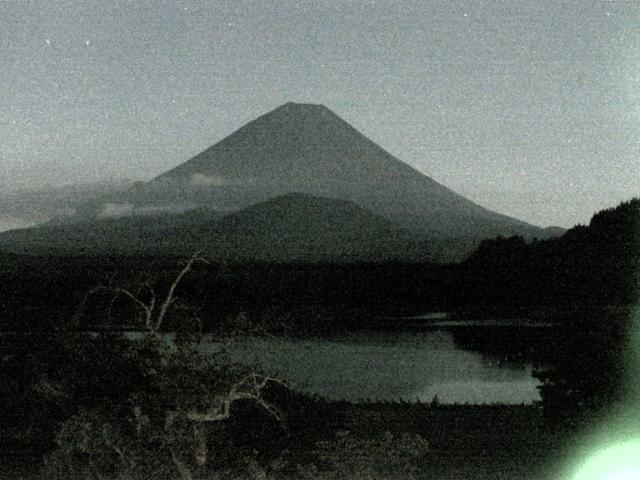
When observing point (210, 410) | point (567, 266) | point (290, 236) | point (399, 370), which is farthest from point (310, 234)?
point (210, 410)

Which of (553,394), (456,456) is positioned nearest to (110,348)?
(553,394)

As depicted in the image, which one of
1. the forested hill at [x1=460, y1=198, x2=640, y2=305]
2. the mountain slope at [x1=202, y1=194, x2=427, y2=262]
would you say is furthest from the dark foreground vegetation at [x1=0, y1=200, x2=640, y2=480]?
the mountain slope at [x1=202, y1=194, x2=427, y2=262]

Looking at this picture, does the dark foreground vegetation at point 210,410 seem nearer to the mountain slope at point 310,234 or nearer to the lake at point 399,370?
the lake at point 399,370

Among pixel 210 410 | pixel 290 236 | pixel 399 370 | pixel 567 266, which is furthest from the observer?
pixel 290 236

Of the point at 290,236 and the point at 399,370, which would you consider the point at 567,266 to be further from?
the point at 290,236

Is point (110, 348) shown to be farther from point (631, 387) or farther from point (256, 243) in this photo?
point (256, 243)

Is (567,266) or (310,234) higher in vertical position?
(310,234)
